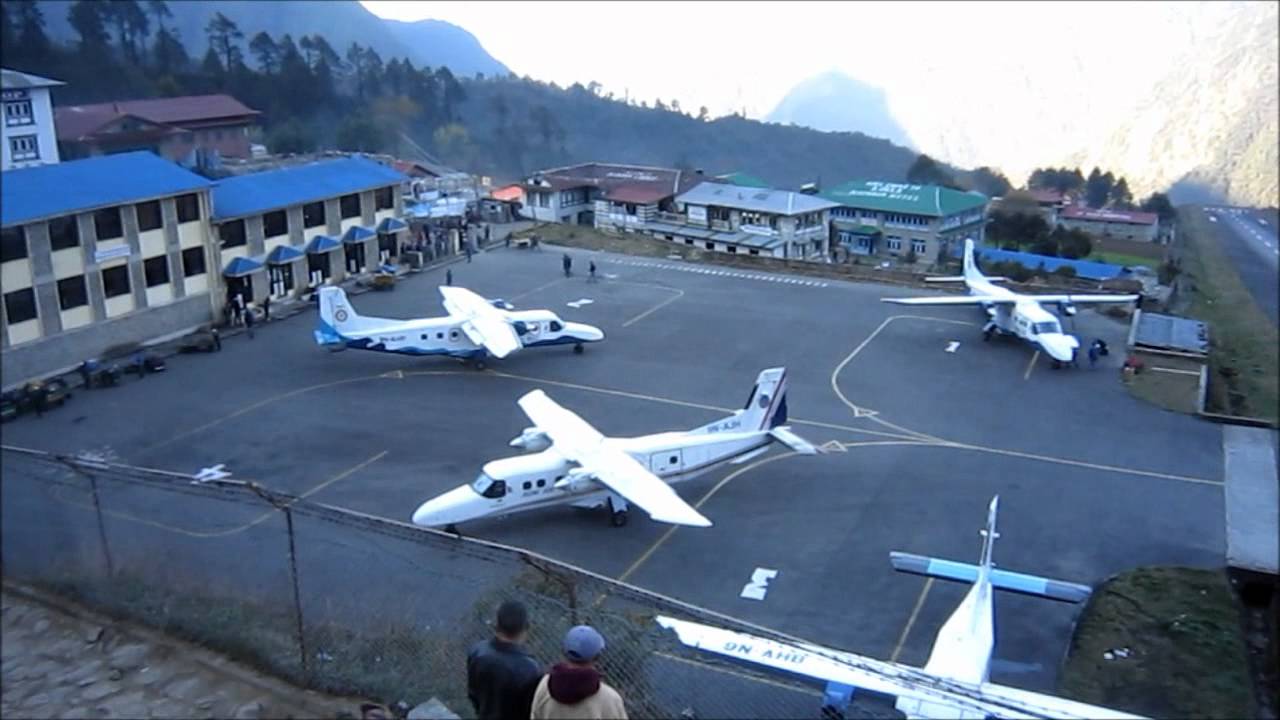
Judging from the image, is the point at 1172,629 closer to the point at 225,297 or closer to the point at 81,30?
the point at 225,297

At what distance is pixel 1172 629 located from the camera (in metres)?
20.3

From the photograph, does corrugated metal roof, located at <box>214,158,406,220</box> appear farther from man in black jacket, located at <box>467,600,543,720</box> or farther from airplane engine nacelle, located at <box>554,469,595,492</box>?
man in black jacket, located at <box>467,600,543,720</box>

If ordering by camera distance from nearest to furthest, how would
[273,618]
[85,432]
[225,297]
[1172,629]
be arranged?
[273,618], [1172,629], [85,432], [225,297]

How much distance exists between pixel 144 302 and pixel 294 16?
38.5 meters

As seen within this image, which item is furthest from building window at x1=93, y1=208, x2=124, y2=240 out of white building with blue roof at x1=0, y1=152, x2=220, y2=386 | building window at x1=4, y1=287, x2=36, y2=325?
building window at x1=4, y1=287, x2=36, y2=325

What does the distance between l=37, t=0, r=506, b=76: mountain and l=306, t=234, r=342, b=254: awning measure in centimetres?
1333

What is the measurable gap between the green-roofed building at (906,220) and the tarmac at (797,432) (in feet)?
82.0

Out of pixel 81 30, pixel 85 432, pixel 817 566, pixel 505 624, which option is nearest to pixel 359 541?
pixel 817 566

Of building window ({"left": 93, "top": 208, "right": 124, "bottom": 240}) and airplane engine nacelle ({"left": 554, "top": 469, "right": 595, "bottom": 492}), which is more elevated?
building window ({"left": 93, "top": 208, "right": 124, "bottom": 240})

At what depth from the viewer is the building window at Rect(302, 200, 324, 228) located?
46616 millimetres

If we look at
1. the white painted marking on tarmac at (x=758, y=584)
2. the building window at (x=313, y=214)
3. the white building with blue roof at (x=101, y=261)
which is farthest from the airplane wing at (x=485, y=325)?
the white painted marking on tarmac at (x=758, y=584)

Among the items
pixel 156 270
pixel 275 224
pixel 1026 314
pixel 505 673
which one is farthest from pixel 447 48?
pixel 505 673

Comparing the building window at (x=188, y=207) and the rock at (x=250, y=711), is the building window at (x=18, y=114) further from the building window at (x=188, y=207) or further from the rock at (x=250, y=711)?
the rock at (x=250, y=711)

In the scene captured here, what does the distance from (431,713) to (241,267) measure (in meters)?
36.5
